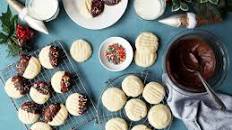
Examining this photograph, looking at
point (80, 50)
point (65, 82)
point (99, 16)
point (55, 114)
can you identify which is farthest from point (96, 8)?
point (55, 114)

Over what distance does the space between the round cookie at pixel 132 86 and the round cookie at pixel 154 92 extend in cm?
2

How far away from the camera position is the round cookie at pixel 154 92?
154cm

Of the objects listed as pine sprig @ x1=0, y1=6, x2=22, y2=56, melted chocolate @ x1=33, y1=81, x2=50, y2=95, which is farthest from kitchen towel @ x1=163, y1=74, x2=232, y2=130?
pine sprig @ x1=0, y1=6, x2=22, y2=56

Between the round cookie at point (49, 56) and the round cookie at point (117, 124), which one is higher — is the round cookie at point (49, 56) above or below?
above

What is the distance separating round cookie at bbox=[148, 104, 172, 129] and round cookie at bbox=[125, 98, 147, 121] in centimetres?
2

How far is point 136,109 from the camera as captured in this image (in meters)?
1.55

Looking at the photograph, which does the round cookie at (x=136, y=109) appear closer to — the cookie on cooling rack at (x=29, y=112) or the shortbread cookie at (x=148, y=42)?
the shortbread cookie at (x=148, y=42)

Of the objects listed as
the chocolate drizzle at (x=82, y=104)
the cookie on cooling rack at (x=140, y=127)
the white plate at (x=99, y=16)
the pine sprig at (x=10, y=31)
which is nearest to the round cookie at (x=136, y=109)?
the cookie on cooling rack at (x=140, y=127)

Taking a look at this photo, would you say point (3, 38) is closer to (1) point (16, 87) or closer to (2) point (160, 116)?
(1) point (16, 87)

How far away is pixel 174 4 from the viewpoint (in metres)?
1.51

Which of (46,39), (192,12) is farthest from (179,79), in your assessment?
(46,39)

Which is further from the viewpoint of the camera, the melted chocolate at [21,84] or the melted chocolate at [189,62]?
the melted chocolate at [21,84]

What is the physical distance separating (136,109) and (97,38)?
242 millimetres

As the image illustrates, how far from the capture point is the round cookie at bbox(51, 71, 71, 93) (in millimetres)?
1553
